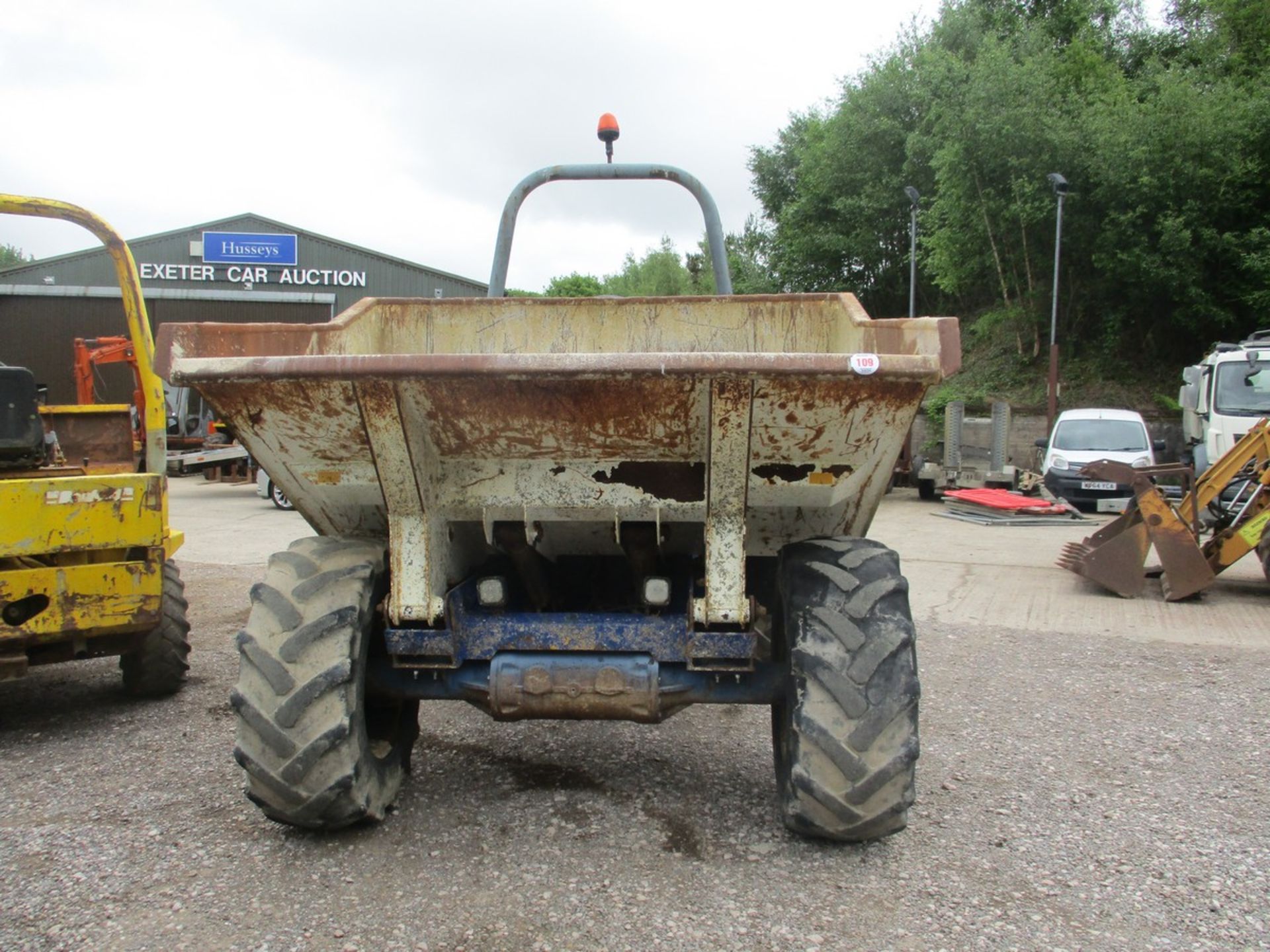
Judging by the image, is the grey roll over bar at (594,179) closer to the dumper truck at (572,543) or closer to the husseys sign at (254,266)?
the dumper truck at (572,543)

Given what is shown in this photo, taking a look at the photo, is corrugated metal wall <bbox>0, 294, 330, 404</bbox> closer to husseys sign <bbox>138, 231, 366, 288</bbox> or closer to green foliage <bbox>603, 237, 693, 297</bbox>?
husseys sign <bbox>138, 231, 366, 288</bbox>

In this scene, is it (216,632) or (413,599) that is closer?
(413,599)

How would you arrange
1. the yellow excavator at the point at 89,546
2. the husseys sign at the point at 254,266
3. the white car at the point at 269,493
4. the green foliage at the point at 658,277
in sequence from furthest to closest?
1. the green foliage at the point at 658,277
2. the husseys sign at the point at 254,266
3. the white car at the point at 269,493
4. the yellow excavator at the point at 89,546

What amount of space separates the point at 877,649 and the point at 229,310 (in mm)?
26140

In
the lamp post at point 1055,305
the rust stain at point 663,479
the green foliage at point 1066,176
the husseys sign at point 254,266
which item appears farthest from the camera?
the husseys sign at point 254,266

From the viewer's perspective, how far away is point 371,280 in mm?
29859

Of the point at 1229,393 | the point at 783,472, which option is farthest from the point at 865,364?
the point at 1229,393

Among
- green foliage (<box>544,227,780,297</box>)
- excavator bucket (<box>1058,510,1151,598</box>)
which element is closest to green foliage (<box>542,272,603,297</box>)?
green foliage (<box>544,227,780,297</box>)

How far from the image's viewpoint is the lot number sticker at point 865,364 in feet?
8.80

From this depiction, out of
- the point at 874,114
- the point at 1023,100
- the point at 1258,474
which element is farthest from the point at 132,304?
the point at 874,114

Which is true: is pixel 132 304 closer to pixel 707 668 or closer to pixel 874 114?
pixel 707 668

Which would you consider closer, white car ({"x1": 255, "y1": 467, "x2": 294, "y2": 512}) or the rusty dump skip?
the rusty dump skip

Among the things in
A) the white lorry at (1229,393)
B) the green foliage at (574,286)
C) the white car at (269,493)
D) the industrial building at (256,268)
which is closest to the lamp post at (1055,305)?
the white lorry at (1229,393)

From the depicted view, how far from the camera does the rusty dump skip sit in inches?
109
